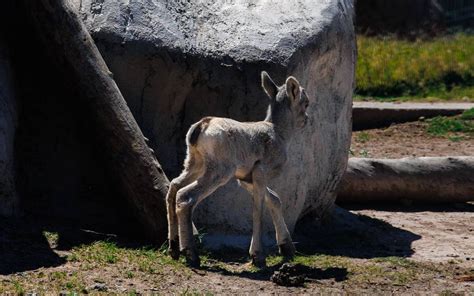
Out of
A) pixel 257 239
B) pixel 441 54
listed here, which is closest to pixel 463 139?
pixel 441 54

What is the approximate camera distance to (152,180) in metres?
9.37

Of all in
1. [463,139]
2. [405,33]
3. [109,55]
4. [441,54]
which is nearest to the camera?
[109,55]

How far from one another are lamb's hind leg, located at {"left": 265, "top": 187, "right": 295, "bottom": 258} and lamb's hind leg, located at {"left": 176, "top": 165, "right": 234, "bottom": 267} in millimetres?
592

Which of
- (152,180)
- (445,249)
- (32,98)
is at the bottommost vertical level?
(445,249)

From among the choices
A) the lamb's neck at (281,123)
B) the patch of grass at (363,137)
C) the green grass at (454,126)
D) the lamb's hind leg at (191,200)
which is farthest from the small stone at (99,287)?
the green grass at (454,126)

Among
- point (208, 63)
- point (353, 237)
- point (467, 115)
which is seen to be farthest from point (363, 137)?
point (208, 63)

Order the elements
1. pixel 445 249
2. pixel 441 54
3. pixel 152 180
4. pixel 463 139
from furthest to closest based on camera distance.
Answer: pixel 441 54 < pixel 463 139 < pixel 445 249 < pixel 152 180

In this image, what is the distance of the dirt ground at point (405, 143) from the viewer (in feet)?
51.7

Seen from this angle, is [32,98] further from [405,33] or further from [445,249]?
[405,33]

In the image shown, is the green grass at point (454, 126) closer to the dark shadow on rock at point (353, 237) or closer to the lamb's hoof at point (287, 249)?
the dark shadow on rock at point (353, 237)

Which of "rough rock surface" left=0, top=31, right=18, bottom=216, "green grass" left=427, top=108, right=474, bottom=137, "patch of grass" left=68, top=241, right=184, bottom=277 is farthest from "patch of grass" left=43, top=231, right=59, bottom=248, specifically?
"green grass" left=427, top=108, right=474, bottom=137

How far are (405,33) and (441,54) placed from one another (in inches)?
141

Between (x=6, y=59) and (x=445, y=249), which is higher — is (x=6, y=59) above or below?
above

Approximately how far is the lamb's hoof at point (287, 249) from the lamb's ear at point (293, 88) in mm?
1155
